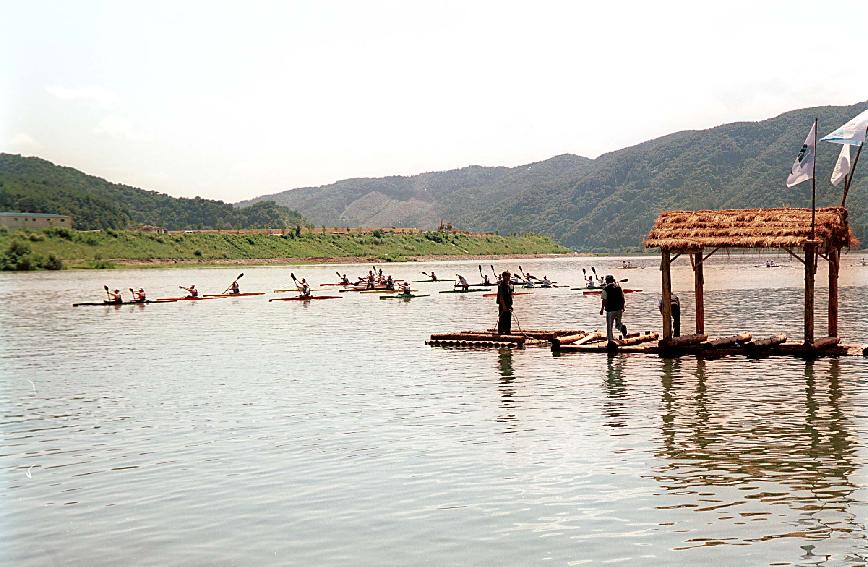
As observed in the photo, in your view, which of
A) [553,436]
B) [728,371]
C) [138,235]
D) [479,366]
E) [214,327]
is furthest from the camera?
[138,235]

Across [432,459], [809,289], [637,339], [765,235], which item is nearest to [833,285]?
[809,289]

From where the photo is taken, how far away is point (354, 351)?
3206cm

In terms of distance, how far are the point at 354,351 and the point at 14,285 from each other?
67.4 meters

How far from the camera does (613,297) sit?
2756 cm

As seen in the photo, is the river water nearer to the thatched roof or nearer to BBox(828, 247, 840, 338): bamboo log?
BBox(828, 247, 840, 338): bamboo log

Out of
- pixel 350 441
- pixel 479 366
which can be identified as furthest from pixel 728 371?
pixel 350 441

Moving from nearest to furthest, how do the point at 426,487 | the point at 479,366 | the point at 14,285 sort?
1. the point at 426,487
2. the point at 479,366
3. the point at 14,285

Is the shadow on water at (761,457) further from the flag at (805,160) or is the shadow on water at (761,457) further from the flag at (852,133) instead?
the flag at (805,160)

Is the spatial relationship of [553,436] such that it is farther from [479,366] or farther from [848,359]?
A: [848,359]

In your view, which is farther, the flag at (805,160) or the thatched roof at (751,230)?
the flag at (805,160)

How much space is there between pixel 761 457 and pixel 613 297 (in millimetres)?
13195

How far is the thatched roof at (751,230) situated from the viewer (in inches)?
995

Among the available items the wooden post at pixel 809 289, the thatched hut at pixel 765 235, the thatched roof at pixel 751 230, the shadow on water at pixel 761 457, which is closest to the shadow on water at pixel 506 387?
the shadow on water at pixel 761 457

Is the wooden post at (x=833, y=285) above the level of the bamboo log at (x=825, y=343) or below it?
above
